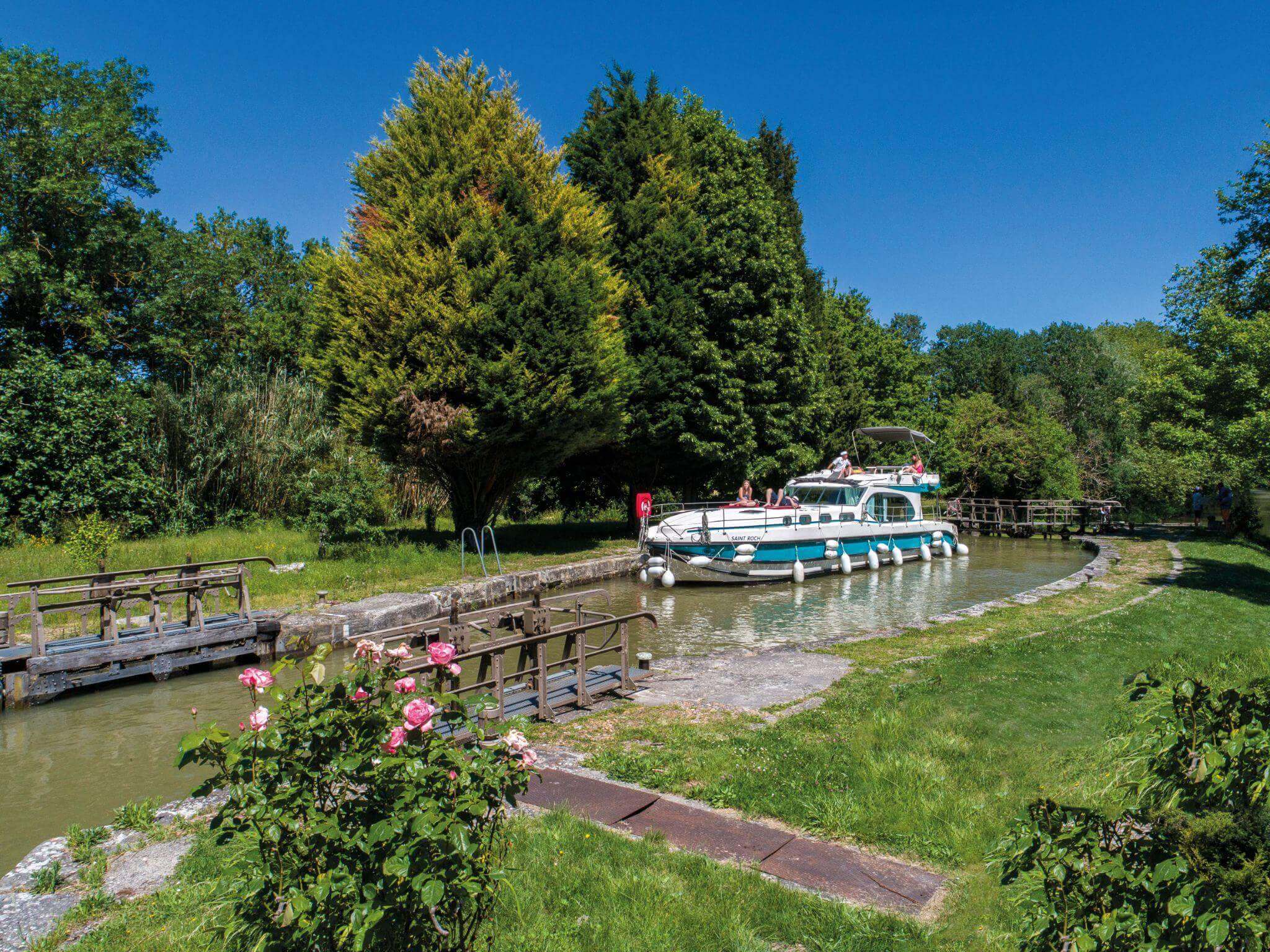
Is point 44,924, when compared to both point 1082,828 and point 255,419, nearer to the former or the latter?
point 1082,828

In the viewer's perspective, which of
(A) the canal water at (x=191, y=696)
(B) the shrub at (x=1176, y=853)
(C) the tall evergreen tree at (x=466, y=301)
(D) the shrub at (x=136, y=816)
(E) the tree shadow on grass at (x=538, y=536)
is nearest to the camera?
(B) the shrub at (x=1176, y=853)

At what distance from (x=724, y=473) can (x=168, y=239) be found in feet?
68.0

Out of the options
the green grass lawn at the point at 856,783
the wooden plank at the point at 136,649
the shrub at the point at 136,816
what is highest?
the wooden plank at the point at 136,649

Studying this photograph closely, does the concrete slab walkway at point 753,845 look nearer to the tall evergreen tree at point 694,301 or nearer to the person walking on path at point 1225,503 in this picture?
the tall evergreen tree at point 694,301

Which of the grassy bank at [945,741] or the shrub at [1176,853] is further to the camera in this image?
the grassy bank at [945,741]

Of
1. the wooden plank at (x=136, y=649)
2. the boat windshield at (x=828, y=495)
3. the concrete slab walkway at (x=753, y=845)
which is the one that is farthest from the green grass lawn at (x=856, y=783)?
the boat windshield at (x=828, y=495)

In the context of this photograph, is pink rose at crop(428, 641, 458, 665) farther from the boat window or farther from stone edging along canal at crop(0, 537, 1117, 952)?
the boat window

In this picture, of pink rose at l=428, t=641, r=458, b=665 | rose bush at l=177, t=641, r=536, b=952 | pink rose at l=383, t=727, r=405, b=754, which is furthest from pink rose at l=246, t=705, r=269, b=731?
pink rose at l=428, t=641, r=458, b=665

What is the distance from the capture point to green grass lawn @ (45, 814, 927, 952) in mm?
3445

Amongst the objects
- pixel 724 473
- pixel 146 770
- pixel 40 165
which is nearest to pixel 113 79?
pixel 40 165

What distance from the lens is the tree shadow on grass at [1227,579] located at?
13.6 meters

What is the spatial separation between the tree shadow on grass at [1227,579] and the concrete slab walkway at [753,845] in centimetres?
1225

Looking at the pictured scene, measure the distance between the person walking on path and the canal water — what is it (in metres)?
8.98

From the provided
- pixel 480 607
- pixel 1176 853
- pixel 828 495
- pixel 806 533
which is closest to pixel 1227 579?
pixel 806 533
